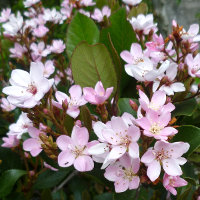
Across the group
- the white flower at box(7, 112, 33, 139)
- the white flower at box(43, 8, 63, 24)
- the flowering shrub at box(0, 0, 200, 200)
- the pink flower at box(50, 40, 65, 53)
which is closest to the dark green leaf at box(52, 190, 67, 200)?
the flowering shrub at box(0, 0, 200, 200)

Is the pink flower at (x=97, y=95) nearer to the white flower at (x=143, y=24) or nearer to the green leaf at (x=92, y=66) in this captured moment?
the green leaf at (x=92, y=66)

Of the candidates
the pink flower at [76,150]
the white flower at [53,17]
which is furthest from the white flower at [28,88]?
the white flower at [53,17]

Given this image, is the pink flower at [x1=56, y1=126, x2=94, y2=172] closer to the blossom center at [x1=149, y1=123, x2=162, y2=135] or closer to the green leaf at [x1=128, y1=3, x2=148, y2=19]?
the blossom center at [x1=149, y1=123, x2=162, y2=135]

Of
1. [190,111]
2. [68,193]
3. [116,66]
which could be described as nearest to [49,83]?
[116,66]

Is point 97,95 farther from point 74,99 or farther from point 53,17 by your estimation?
point 53,17

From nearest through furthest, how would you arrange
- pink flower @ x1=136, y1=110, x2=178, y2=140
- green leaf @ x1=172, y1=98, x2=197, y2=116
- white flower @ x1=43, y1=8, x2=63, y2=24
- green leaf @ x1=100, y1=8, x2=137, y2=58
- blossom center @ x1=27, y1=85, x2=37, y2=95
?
pink flower @ x1=136, y1=110, x2=178, y2=140, blossom center @ x1=27, y1=85, x2=37, y2=95, green leaf @ x1=172, y1=98, x2=197, y2=116, green leaf @ x1=100, y1=8, x2=137, y2=58, white flower @ x1=43, y1=8, x2=63, y2=24
